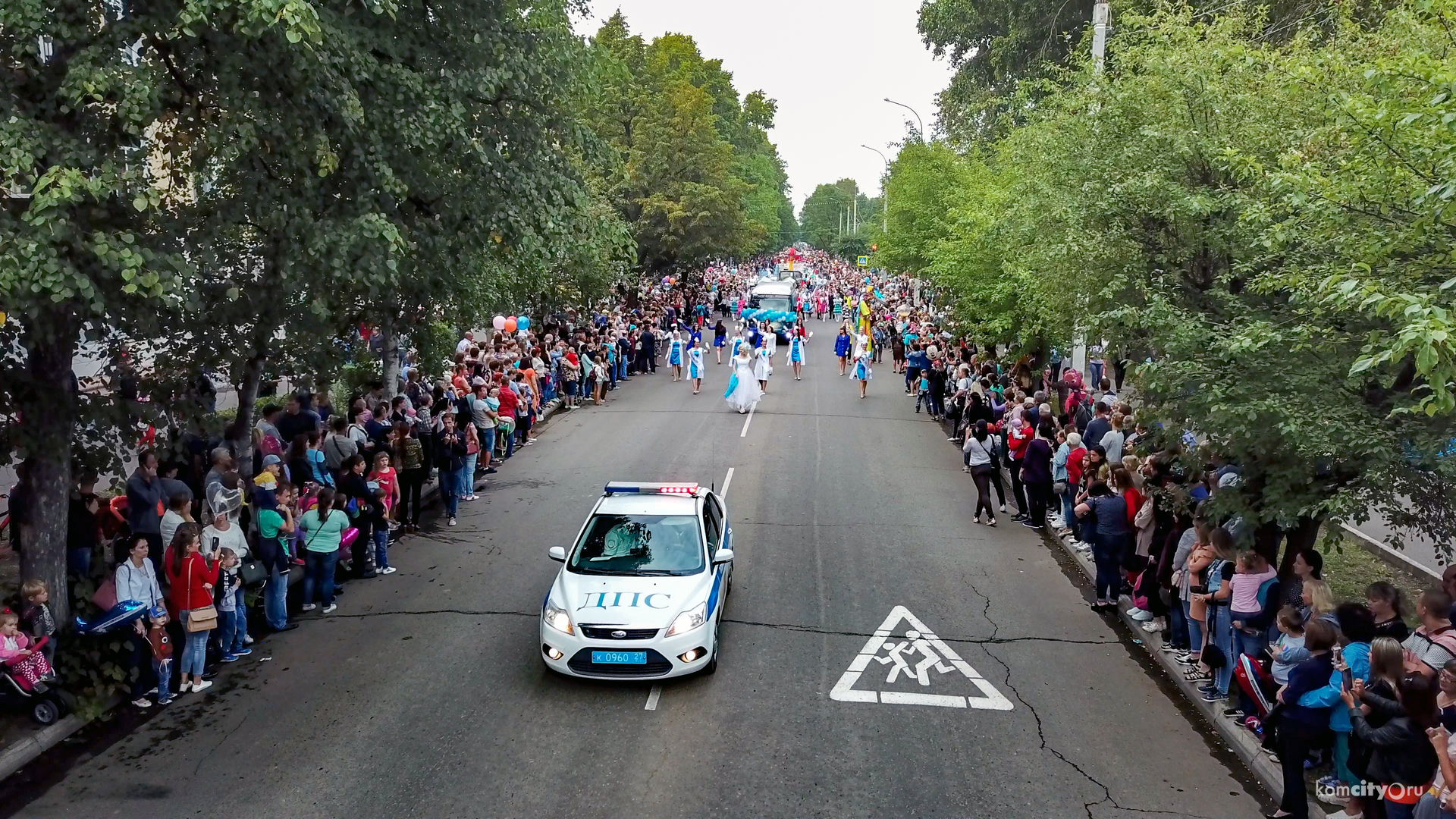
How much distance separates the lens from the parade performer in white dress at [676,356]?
107 ft

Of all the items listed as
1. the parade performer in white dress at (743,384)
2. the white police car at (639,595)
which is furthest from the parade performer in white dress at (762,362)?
the white police car at (639,595)

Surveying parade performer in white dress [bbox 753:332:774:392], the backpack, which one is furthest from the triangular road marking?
parade performer in white dress [bbox 753:332:774:392]

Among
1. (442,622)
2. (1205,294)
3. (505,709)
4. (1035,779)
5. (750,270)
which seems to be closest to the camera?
(1035,779)

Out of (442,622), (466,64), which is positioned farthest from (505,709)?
(466,64)

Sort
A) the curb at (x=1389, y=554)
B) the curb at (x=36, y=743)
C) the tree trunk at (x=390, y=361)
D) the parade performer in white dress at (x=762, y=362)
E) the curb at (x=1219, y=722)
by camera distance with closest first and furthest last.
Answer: the curb at (x=1219, y=722) < the curb at (x=36, y=743) < the curb at (x=1389, y=554) < the tree trunk at (x=390, y=361) < the parade performer in white dress at (x=762, y=362)

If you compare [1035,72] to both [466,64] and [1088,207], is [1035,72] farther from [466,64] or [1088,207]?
[466,64]

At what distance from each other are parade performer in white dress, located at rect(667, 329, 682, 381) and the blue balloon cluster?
1258 centimetres

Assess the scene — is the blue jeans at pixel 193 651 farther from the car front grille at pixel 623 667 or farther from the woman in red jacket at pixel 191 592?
the car front grille at pixel 623 667

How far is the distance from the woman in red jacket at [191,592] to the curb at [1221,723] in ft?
28.1

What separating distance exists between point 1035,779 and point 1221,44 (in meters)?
8.64

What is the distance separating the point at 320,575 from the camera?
11.2 metres

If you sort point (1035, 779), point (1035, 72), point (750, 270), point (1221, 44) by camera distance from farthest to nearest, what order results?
point (750, 270) < point (1035, 72) < point (1221, 44) < point (1035, 779)

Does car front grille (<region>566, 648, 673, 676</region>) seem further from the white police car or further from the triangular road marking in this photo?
the triangular road marking

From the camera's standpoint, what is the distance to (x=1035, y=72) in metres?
34.5
